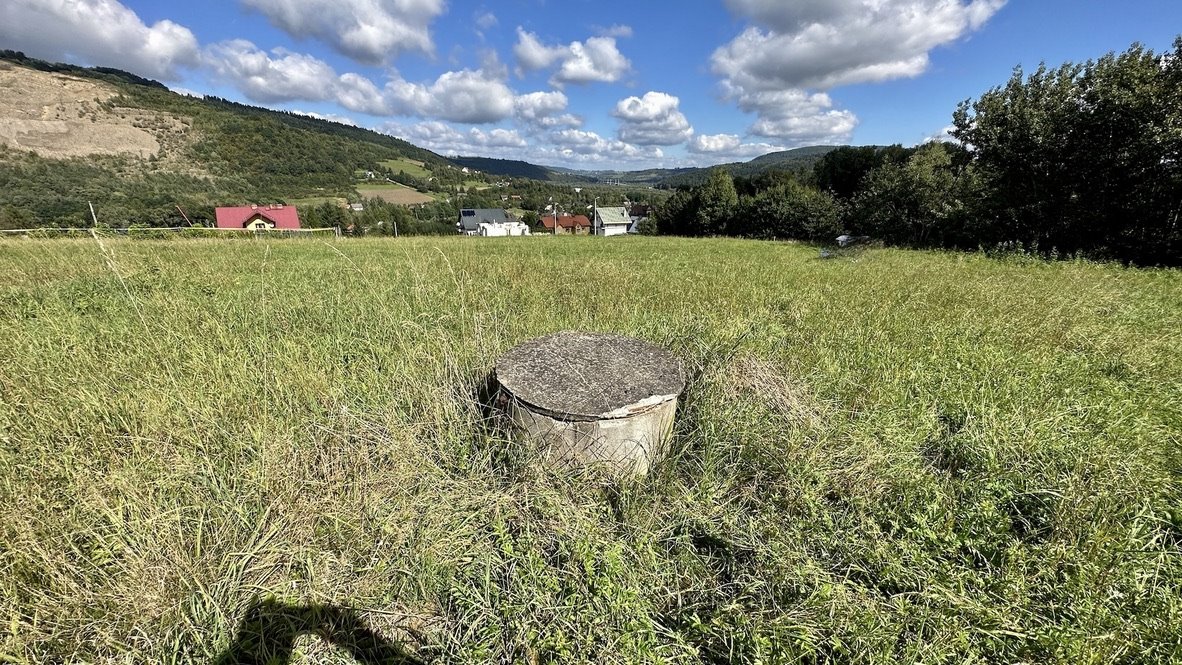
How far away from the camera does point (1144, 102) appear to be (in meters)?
9.97

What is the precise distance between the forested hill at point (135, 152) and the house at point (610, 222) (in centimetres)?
4636

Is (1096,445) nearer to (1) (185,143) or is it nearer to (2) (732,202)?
(2) (732,202)

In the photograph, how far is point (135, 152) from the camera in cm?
5709

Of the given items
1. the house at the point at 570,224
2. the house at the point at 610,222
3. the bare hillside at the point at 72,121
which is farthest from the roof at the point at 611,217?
the bare hillside at the point at 72,121

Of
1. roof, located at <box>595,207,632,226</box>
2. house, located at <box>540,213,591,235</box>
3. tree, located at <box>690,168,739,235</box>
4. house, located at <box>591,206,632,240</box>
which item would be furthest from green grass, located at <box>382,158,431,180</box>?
tree, located at <box>690,168,739,235</box>

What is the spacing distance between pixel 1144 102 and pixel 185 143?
94.7 m

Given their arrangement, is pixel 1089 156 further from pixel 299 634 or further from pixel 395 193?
pixel 395 193

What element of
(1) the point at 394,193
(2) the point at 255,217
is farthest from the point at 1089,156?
(1) the point at 394,193

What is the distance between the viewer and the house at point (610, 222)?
7625cm

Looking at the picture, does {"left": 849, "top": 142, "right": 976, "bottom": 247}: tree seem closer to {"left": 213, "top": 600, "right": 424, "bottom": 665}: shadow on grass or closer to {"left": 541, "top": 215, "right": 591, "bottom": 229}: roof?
{"left": 213, "top": 600, "right": 424, "bottom": 665}: shadow on grass

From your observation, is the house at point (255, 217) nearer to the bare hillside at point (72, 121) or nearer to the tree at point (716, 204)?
the tree at point (716, 204)

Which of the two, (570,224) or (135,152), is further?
(570,224)

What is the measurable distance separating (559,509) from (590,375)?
928mm

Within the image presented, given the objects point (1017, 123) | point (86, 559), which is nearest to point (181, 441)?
point (86, 559)
